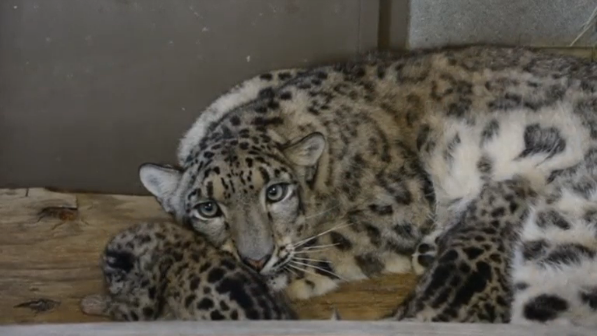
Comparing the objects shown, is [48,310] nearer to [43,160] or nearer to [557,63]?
[43,160]

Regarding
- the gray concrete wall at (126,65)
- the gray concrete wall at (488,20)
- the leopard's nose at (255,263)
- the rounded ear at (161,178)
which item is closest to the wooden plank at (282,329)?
the leopard's nose at (255,263)

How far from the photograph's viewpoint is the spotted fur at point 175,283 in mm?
3240

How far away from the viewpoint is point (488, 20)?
16.1ft

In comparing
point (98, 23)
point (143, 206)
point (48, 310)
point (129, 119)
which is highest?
point (98, 23)

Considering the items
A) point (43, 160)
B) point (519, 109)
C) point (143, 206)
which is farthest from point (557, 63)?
point (43, 160)

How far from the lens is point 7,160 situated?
4781 mm

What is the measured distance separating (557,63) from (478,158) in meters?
0.59

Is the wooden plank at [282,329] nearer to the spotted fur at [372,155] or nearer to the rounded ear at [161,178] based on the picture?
the spotted fur at [372,155]

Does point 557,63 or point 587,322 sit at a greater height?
point 557,63

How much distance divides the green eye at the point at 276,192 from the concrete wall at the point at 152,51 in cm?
127

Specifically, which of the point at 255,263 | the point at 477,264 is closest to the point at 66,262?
the point at 255,263

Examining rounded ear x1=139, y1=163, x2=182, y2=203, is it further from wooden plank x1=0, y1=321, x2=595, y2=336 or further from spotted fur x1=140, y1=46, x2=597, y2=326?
wooden plank x1=0, y1=321, x2=595, y2=336

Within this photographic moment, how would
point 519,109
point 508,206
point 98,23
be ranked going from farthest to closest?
point 98,23 → point 519,109 → point 508,206

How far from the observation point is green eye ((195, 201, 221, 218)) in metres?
3.69
